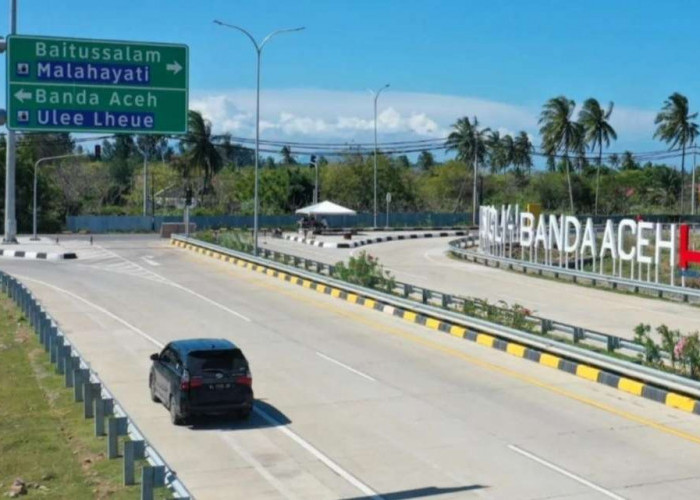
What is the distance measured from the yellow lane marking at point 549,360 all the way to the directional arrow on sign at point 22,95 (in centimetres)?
1496

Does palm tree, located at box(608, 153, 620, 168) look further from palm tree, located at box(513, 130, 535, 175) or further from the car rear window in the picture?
the car rear window

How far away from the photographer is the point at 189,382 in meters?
14.0

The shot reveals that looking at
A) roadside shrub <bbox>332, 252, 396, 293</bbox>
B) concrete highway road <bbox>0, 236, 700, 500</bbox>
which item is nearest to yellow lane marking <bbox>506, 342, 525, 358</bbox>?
concrete highway road <bbox>0, 236, 700, 500</bbox>

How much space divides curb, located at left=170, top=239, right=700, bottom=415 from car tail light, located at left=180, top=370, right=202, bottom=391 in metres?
7.76

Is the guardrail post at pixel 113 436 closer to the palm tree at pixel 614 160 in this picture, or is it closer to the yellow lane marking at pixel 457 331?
the yellow lane marking at pixel 457 331

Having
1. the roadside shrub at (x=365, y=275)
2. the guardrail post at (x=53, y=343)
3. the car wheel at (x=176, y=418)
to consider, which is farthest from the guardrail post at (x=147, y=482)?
the roadside shrub at (x=365, y=275)

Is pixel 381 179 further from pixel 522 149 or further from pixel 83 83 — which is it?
pixel 83 83

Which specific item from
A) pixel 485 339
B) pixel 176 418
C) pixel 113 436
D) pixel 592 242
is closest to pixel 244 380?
pixel 176 418

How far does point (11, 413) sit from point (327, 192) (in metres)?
94.4

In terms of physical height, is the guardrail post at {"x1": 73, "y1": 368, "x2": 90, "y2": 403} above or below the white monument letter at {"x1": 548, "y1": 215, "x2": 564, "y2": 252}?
below

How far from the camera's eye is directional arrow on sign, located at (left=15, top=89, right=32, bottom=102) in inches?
984

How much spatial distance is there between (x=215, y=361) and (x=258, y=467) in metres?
2.71

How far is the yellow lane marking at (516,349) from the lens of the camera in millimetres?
20434

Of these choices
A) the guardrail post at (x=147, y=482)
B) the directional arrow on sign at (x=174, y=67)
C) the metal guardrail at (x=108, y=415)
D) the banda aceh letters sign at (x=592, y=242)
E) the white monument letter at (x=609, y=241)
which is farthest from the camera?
the white monument letter at (x=609, y=241)
